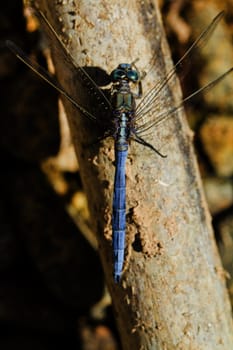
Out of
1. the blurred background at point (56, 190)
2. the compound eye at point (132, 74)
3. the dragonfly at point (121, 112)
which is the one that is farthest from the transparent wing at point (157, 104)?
the blurred background at point (56, 190)

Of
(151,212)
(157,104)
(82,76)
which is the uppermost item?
(82,76)

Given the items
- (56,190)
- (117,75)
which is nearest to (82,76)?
(117,75)

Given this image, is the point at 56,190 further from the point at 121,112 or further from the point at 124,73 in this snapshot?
the point at 124,73

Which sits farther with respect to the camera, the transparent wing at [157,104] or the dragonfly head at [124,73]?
the transparent wing at [157,104]

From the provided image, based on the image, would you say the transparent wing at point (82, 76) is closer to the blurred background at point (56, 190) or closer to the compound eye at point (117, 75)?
the compound eye at point (117, 75)

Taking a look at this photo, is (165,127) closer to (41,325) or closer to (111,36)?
(111,36)
